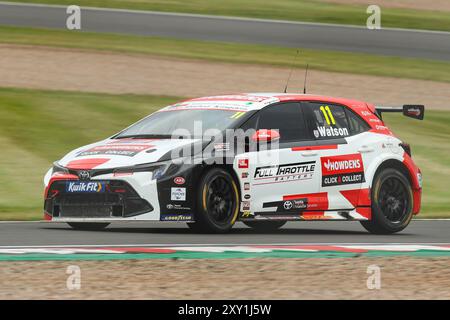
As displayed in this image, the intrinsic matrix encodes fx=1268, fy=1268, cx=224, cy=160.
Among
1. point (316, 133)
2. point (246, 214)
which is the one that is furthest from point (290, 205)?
point (316, 133)

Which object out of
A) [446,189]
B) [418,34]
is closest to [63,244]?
[446,189]

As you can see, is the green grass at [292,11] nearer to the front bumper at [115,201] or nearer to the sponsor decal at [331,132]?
the sponsor decal at [331,132]

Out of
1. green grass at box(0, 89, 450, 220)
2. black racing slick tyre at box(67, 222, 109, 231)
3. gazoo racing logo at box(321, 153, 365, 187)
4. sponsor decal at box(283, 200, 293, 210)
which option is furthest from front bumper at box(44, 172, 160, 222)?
green grass at box(0, 89, 450, 220)

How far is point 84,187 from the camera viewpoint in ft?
Result: 42.8

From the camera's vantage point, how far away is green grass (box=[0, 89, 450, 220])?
58.5 ft

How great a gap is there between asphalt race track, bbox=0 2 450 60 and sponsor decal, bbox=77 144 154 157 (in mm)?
18240

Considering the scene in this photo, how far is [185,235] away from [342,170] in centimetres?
218

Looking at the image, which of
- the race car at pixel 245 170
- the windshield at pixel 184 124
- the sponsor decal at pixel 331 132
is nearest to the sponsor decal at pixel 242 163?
the race car at pixel 245 170

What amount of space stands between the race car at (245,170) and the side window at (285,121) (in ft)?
0.04

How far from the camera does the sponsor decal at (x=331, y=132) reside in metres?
14.3

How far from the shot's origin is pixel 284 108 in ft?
46.3

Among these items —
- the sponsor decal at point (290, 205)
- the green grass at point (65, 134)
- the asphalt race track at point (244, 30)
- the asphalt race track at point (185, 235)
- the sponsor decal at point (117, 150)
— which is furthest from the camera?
the asphalt race track at point (244, 30)

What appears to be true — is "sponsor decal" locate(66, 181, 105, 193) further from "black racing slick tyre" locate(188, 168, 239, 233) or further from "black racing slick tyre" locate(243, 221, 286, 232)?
"black racing slick tyre" locate(243, 221, 286, 232)
